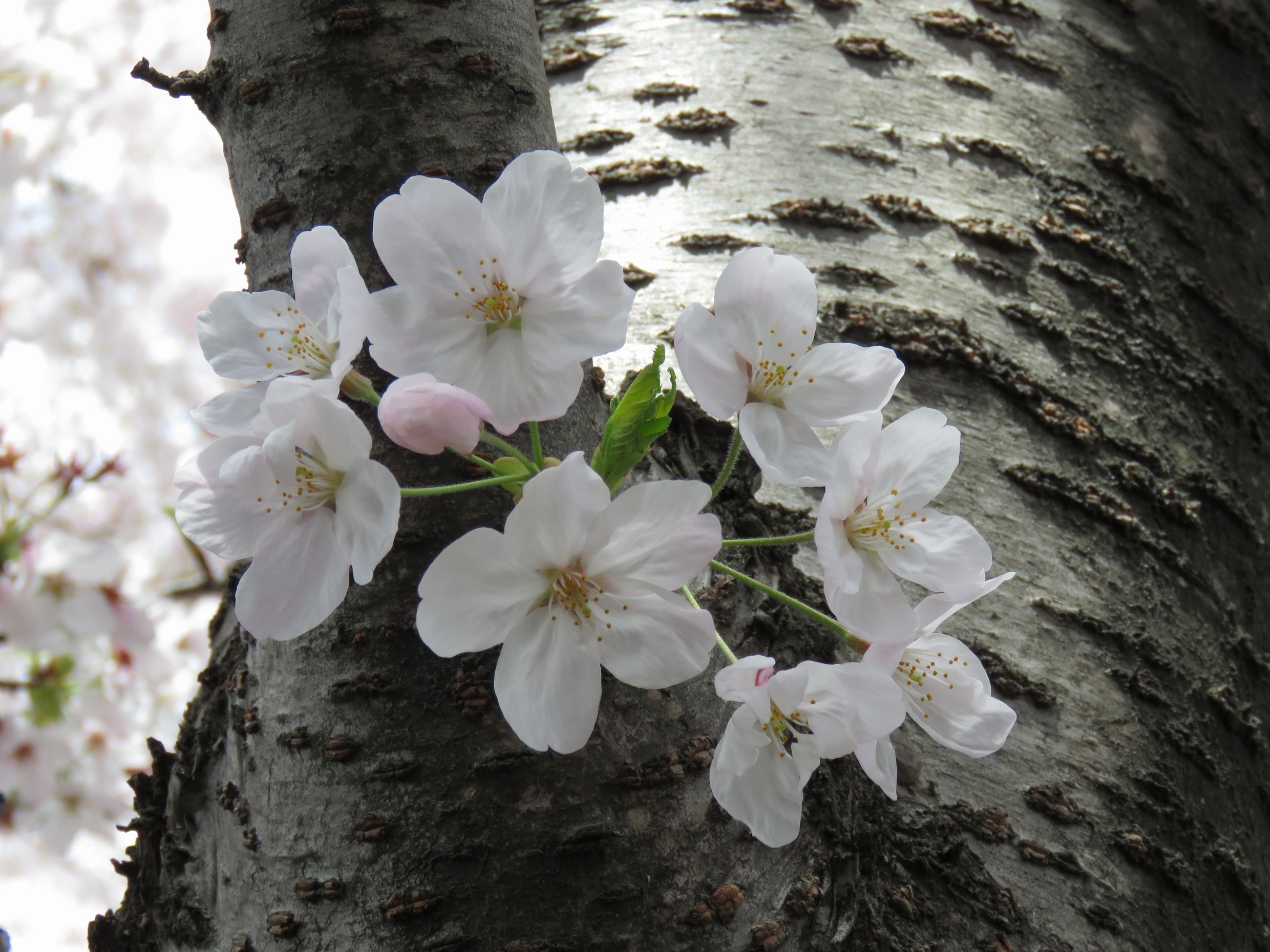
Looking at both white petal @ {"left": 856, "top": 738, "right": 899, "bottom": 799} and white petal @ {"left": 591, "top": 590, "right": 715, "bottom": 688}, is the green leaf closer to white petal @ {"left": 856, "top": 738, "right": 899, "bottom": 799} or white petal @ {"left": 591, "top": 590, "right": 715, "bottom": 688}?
white petal @ {"left": 591, "top": 590, "right": 715, "bottom": 688}

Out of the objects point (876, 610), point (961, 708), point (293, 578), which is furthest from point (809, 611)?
point (293, 578)

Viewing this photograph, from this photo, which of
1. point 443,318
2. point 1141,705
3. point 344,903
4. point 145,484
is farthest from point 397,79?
point 145,484

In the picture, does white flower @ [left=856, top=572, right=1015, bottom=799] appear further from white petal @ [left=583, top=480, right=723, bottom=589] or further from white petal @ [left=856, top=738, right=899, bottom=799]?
white petal @ [left=583, top=480, right=723, bottom=589]

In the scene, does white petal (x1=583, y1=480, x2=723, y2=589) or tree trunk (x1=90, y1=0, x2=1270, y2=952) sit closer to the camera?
white petal (x1=583, y1=480, x2=723, y2=589)

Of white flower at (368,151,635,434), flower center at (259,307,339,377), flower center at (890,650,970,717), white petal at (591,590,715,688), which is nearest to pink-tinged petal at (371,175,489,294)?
white flower at (368,151,635,434)

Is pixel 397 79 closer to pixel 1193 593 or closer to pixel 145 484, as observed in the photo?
pixel 1193 593

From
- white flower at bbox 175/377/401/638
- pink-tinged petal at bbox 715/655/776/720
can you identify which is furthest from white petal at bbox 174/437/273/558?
pink-tinged petal at bbox 715/655/776/720

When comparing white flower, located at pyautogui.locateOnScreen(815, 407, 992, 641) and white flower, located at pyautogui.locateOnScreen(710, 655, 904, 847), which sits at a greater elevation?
white flower, located at pyautogui.locateOnScreen(815, 407, 992, 641)

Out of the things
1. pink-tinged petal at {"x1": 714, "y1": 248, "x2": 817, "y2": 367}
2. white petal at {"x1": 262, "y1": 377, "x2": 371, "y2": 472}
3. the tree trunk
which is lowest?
the tree trunk
